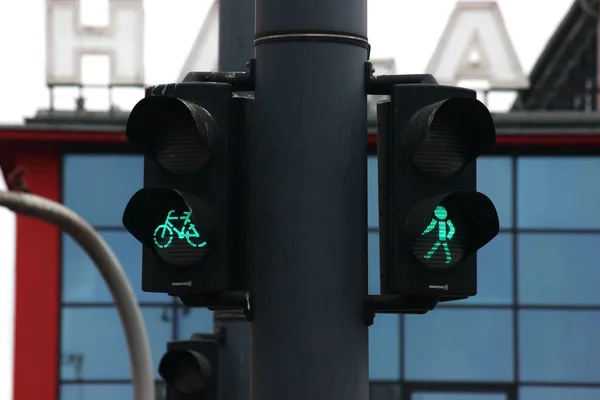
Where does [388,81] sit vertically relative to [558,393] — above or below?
above

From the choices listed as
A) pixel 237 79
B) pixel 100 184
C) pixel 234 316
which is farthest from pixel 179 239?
pixel 100 184

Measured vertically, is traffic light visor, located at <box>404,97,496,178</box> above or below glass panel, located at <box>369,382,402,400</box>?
above

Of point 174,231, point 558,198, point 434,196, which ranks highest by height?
point 558,198

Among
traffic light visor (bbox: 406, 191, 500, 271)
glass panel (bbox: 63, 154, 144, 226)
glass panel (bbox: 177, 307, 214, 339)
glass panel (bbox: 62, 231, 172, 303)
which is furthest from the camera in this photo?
glass panel (bbox: 63, 154, 144, 226)

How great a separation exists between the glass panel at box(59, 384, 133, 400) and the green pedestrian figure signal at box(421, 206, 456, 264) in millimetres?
24692

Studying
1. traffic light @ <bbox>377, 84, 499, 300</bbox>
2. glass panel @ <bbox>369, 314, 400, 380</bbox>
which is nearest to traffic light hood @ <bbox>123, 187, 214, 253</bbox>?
traffic light @ <bbox>377, 84, 499, 300</bbox>

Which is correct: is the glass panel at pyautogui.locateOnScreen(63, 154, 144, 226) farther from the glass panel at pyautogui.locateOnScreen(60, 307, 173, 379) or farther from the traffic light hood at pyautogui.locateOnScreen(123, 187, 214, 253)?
the traffic light hood at pyautogui.locateOnScreen(123, 187, 214, 253)

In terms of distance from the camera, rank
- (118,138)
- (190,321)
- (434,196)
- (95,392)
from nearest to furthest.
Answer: (434,196) < (95,392) < (190,321) < (118,138)

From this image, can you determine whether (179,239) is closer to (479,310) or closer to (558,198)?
(479,310)

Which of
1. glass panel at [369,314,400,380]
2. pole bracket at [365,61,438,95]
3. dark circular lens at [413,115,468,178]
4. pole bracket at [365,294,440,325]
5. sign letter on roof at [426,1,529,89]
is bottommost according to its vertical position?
glass panel at [369,314,400,380]

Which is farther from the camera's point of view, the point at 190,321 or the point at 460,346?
the point at 190,321

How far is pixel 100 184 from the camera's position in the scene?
2950cm

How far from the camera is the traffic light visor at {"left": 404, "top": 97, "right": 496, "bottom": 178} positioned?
4742 millimetres

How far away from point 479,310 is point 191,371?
68.6ft
